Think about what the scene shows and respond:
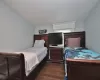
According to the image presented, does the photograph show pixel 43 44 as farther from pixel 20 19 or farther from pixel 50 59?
pixel 20 19

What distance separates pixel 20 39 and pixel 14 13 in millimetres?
947

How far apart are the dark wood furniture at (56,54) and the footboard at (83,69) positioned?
8.17 ft

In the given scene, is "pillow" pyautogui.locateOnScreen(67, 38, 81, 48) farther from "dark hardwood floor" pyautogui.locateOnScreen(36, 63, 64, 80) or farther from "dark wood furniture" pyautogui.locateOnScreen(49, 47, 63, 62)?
"dark hardwood floor" pyautogui.locateOnScreen(36, 63, 64, 80)

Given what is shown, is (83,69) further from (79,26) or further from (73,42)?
(79,26)

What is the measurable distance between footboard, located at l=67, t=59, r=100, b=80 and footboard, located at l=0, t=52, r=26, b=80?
0.89m

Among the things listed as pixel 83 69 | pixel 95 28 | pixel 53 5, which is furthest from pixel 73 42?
pixel 83 69

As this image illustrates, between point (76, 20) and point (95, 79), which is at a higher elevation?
point (76, 20)

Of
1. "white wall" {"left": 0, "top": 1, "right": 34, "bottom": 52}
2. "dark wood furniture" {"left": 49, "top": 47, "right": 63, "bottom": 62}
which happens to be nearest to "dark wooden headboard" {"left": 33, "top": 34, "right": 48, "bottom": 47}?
"dark wood furniture" {"left": 49, "top": 47, "right": 63, "bottom": 62}

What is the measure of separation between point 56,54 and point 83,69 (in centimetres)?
261

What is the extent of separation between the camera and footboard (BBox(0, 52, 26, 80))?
1.51 m

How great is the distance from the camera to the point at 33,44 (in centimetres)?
424

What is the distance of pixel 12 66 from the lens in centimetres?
163

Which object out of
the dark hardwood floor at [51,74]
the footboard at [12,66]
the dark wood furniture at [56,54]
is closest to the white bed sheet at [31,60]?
the footboard at [12,66]

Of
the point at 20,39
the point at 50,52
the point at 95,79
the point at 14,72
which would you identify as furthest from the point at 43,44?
the point at 95,79
